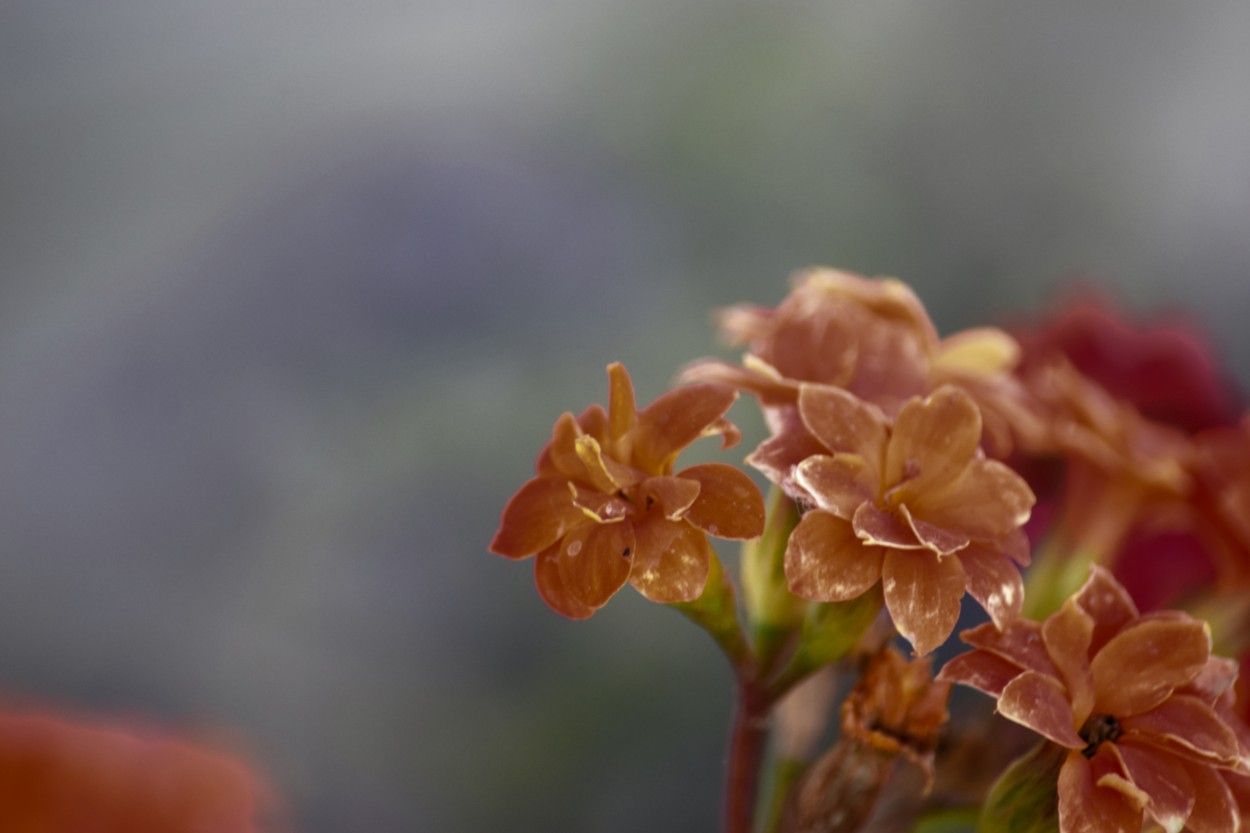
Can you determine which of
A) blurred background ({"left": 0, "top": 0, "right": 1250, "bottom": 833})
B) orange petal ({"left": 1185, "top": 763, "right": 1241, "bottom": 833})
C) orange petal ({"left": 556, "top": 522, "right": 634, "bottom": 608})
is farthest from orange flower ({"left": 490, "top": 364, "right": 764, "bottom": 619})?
blurred background ({"left": 0, "top": 0, "right": 1250, "bottom": 833})

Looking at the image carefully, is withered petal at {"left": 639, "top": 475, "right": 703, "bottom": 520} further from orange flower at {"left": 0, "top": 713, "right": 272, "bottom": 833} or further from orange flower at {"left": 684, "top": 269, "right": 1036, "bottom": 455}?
orange flower at {"left": 0, "top": 713, "right": 272, "bottom": 833}

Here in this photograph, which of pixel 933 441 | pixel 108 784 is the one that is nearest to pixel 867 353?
pixel 933 441

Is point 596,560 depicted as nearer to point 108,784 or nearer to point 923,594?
point 923,594

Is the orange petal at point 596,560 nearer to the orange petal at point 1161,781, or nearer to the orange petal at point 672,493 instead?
the orange petal at point 672,493

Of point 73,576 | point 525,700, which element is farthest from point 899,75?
point 73,576

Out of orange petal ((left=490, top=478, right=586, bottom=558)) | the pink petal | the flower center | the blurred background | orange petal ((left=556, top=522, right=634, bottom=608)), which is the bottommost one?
the flower center
